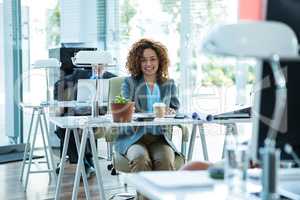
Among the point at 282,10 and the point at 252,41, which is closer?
the point at 252,41

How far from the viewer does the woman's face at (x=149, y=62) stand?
3492 millimetres

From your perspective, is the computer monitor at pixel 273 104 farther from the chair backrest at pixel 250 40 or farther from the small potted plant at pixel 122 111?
the small potted plant at pixel 122 111

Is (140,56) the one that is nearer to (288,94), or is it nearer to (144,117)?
(144,117)

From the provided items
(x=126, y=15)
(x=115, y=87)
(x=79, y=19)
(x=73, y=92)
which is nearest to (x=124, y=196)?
(x=115, y=87)

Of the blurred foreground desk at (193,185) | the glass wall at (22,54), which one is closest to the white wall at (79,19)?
the glass wall at (22,54)

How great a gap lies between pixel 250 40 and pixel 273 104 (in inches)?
11.6

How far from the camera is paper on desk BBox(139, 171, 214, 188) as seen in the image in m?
1.36

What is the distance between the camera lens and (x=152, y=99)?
3.51 metres

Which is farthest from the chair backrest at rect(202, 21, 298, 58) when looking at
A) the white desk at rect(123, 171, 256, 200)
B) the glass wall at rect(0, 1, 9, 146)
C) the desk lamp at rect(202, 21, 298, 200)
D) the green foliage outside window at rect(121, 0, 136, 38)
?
the glass wall at rect(0, 1, 9, 146)

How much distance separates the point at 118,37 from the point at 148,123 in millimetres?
3096

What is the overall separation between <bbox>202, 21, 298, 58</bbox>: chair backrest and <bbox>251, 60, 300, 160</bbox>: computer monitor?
21 centimetres

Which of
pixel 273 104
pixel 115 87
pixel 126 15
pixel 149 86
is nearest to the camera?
pixel 273 104

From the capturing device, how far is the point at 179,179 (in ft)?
4.66

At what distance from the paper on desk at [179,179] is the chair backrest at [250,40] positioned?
411 millimetres
